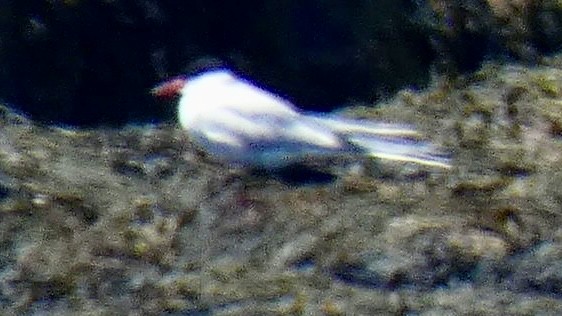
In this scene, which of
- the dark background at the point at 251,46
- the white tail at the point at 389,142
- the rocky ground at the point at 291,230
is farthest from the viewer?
the dark background at the point at 251,46

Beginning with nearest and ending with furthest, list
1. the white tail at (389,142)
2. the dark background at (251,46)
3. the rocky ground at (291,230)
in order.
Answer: the rocky ground at (291,230)
the white tail at (389,142)
the dark background at (251,46)

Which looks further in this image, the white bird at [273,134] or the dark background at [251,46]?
the dark background at [251,46]

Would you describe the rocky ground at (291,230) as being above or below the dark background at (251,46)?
below

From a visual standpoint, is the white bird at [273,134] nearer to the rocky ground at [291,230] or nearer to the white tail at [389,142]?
the white tail at [389,142]

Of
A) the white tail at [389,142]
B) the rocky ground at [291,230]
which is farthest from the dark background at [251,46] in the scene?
the white tail at [389,142]

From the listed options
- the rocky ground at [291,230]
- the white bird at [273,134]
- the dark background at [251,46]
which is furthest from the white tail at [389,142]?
the dark background at [251,46]

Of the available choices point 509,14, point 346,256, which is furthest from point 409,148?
point 509,14

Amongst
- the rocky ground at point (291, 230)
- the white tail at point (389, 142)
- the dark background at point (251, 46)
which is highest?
the dark background at point (251, 46)
